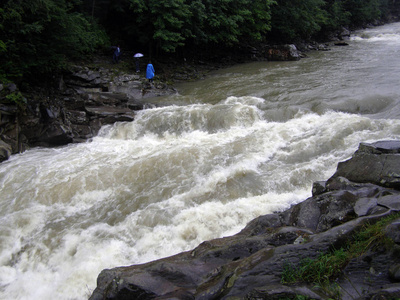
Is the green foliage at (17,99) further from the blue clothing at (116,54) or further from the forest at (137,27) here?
the blue clothing at (116,54)

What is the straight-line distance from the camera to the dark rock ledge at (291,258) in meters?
3.18

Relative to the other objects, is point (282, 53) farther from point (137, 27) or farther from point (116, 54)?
point (116, 54)

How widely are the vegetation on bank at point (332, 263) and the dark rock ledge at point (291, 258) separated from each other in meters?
0.05

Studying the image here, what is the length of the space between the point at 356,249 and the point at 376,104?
29.1 ft

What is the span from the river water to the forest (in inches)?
177

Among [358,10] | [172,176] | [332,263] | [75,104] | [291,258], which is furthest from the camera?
[358,10]

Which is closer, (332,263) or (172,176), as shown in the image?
(332,263)

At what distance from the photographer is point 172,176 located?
838cm

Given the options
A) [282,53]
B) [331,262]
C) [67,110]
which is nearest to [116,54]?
[67,110]

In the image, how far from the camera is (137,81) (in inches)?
633

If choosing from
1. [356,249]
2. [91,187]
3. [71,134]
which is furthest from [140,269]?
[71,134]

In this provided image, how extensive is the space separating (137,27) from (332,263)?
19.3 m

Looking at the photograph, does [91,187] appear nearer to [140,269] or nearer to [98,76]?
[140,269]

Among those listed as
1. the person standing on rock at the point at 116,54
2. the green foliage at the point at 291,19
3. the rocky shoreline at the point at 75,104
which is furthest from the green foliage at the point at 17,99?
the green foliage at the point at 291,19
